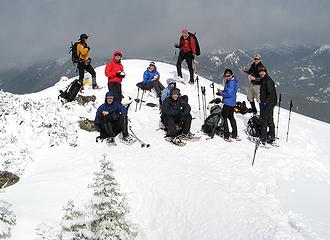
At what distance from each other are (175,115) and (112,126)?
262cm

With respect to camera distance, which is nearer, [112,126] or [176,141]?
[176,141]

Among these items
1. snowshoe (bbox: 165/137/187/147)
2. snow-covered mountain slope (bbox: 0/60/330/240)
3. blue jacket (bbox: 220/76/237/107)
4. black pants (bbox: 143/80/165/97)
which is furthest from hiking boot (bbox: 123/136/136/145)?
→ black pants (bbox: 143/80/165/97)

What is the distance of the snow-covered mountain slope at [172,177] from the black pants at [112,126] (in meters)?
0.67

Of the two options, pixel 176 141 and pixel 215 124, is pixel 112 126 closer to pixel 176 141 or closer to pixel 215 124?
pixel 176 141

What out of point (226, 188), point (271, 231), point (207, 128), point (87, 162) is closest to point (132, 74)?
point (207, 128)

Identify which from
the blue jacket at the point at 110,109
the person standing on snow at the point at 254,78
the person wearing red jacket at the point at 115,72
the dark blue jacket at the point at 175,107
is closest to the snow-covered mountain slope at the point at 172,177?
the blue jacket at the point at 110,109

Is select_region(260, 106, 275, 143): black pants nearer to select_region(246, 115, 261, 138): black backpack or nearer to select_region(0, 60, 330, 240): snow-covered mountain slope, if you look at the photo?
select_region(0, 60, 330, 240): snow-covered mountain slope

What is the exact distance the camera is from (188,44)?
24453mm

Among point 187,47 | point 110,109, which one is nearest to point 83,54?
point 110,109

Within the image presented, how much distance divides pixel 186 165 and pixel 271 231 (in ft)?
15.7

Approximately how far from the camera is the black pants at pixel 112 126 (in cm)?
1595

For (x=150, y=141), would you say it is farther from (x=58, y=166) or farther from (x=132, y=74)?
(x=132, y=74)

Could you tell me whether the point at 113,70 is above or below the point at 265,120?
above

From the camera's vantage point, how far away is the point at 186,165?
13.8 m
